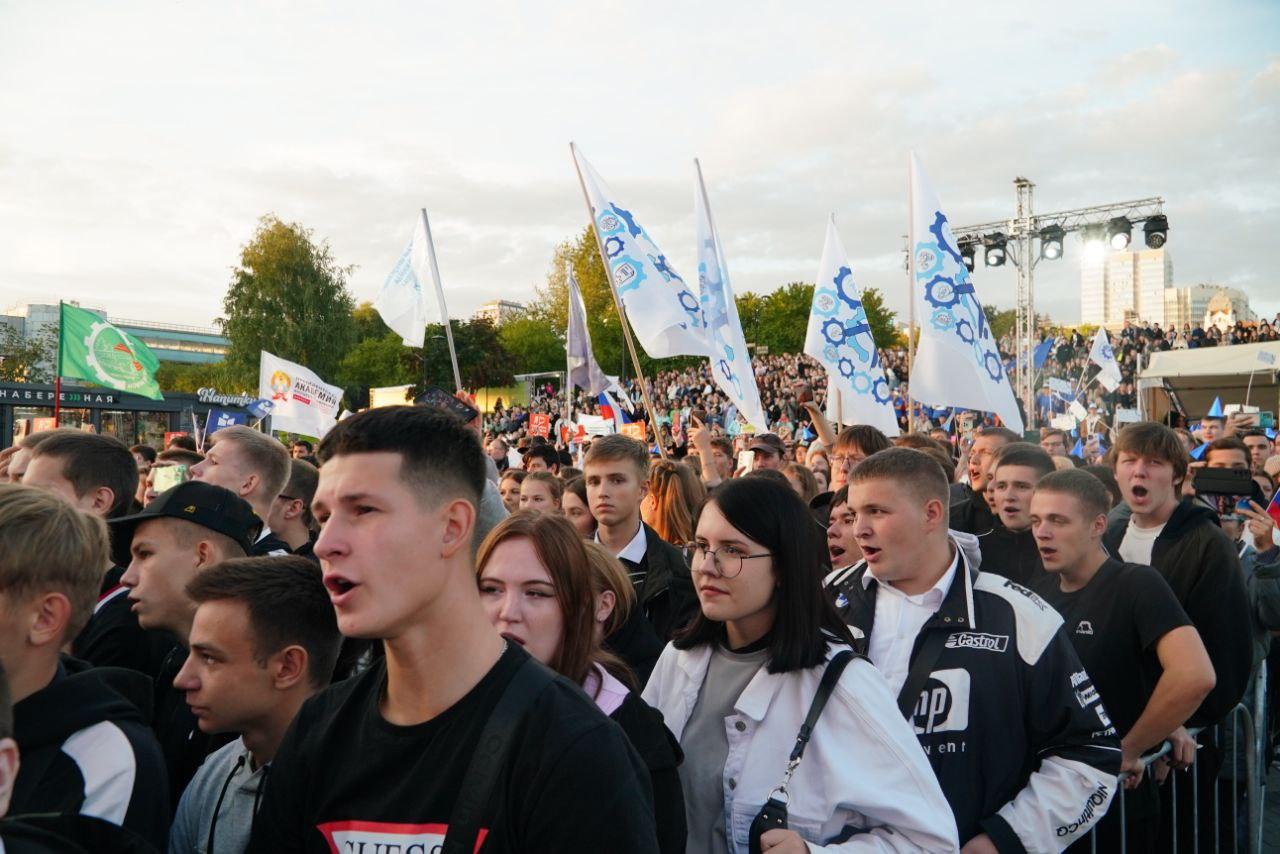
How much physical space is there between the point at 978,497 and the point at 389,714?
203 inches

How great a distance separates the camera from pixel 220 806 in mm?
2727

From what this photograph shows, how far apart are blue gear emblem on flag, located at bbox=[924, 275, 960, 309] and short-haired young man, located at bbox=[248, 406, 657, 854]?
31.4 feet

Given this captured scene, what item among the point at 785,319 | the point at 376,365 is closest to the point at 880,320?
the point at 785,319

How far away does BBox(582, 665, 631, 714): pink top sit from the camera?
2590 mm

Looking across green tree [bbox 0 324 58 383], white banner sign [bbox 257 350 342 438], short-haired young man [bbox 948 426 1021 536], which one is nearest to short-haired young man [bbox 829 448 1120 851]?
short-haired young man [bbox 948 426 1021 536]

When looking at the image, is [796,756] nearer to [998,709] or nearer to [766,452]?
[998,709]

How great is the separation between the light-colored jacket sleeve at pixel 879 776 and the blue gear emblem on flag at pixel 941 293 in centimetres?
888

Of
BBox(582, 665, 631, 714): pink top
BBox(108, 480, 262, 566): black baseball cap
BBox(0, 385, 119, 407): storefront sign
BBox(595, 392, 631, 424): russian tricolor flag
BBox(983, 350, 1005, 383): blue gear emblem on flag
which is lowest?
BBox(582, 665, 631, 714): pink top

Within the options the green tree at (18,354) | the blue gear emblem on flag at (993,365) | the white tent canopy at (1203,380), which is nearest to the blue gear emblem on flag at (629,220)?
the blue gear emblem on flag at (993,365)

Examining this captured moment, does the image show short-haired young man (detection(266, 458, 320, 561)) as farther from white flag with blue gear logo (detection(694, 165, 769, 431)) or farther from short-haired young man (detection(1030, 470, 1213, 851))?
white flag with blue gear logo (detection(694, 165, 769, 431))

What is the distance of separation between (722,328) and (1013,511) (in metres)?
6.17

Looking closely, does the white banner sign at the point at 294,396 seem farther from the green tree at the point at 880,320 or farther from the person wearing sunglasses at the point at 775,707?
the green tree at the point at 880,320

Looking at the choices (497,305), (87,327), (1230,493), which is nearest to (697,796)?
(1230,493)

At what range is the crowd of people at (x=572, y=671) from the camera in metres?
1.88
